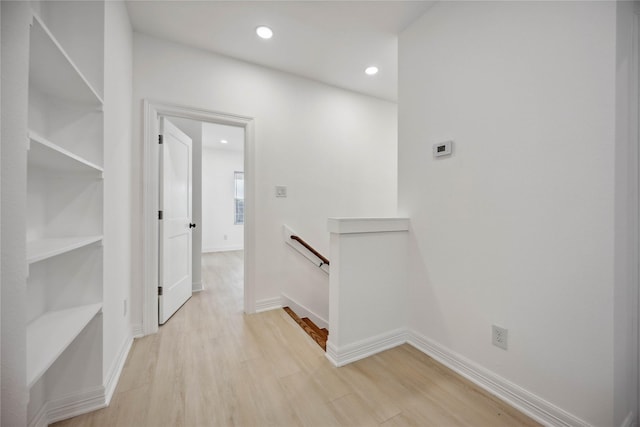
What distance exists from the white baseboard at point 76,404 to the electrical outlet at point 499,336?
7.18 ft

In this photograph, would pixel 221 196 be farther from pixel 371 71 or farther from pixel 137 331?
pixel 371 71

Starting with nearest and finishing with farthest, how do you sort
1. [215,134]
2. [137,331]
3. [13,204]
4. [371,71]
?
[13,204] → [137,331] → [371,71] → [215,134]

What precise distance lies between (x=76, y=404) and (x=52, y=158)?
1.23 meters

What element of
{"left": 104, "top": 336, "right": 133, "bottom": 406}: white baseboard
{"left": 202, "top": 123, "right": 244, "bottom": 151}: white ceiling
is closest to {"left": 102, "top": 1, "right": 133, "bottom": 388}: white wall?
{"left": 104, "top": 336, "right": 133, "bottom": 406}: white baseboard

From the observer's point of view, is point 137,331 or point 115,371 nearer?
point 115,371

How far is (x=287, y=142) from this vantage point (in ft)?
9.13

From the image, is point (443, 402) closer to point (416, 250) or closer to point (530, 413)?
point (530, 413)

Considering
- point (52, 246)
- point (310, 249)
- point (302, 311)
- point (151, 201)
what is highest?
point (151, 201)

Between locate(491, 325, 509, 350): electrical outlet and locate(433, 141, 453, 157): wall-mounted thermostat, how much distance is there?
113 centimetres

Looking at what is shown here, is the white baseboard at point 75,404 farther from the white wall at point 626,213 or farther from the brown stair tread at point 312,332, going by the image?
the white wall at point 626,213

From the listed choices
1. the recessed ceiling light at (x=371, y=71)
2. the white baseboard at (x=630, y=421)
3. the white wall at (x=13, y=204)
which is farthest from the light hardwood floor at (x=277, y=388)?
the recessed ceiling light at (x=371, y=71)

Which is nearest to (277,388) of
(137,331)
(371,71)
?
(137,331)

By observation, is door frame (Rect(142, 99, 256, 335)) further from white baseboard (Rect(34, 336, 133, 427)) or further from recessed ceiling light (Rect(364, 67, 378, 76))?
recessed ceiling light (Rect(364, 67, 378, 76))

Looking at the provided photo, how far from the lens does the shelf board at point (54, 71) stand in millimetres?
878
